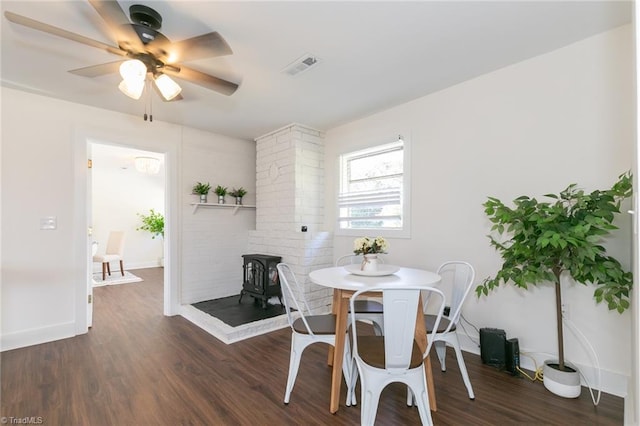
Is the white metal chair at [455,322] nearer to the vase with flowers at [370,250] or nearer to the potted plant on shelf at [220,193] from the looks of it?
the vase with flowers at [370,250]

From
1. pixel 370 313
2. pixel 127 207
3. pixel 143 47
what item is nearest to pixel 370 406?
pixel 370 313

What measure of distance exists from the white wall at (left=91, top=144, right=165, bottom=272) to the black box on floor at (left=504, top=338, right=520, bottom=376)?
22.3ft

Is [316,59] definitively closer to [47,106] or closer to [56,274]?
[47,106]

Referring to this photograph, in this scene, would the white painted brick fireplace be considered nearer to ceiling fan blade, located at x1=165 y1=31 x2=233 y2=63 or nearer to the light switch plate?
ceiling fan blade, located at x1=165 y1=31 x2=233 y2=63

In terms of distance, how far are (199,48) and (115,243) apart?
231 inches

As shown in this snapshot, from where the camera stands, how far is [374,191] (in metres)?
3.46

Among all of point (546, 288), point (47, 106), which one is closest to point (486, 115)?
point (546, 288)

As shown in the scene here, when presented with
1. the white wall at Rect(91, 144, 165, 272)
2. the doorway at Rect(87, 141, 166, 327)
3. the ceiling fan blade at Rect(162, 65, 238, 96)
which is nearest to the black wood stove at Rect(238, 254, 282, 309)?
the ceiling fan blade at Rect(162, 65, 238, 96)

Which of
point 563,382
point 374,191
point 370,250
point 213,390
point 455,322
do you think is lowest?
point 213,390

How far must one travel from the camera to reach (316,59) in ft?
7.55

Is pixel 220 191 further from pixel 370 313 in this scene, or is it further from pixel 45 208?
pixel 370 313

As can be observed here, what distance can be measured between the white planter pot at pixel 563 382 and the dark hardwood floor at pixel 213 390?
5 centimetres

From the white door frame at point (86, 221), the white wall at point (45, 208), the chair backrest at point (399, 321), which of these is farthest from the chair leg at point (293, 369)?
the white wall at point (45, 208)

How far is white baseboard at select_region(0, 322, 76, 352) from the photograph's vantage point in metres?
2.69
